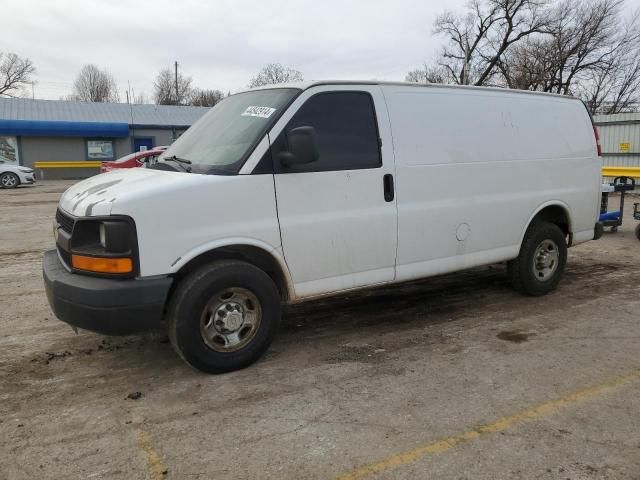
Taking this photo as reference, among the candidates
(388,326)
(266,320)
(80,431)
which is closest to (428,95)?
(388,326)

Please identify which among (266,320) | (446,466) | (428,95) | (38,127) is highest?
(38,127)

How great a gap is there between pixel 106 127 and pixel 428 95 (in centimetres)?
3040

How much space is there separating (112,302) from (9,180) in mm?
23460

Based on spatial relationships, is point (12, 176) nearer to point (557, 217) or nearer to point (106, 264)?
point (106, 264)

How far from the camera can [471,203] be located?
5.10 m

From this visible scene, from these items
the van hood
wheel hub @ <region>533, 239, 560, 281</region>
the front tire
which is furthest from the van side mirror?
the front tire

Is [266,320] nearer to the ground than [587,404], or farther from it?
farther from it

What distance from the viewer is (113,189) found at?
12.5 ft

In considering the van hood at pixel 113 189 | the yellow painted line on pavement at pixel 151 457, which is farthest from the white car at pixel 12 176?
the yellow painted line on pavement at pixel 151 457

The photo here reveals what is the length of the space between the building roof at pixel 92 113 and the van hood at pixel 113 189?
29.7m

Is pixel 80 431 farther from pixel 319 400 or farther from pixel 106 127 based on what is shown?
pixel 106 127

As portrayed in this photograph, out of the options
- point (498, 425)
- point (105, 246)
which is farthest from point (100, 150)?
point (498, 425)

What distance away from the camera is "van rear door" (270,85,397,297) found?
13.5 ft

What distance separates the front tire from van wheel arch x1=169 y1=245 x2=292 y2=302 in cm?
2314
